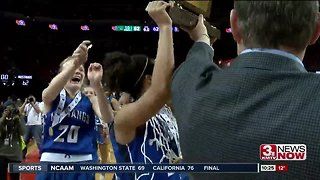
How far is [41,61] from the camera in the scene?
81.9 feet

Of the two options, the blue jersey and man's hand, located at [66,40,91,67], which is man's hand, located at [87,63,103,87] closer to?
man's hand, located at [66,40,91,67]

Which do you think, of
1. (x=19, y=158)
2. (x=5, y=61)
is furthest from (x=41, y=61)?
(x=19, y=158)

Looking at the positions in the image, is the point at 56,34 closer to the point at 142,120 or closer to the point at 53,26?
the point at 53,26

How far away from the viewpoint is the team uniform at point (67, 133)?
3576 millimetres

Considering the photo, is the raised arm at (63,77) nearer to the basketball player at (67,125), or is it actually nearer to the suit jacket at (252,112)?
the basketball player at (67,125)

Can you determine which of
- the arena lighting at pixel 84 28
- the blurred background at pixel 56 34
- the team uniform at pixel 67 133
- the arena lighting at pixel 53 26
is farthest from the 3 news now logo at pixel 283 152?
the arena lighting at pixel 53 26

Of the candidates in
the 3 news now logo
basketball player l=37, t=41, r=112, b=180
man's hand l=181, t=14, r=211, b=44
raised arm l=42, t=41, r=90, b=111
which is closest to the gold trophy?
man's hand l=181, t=14, r=211, b=44

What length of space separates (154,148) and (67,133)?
159cm

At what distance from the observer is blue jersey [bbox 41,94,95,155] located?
3590 millimetres

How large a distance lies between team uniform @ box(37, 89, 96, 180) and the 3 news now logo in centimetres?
279

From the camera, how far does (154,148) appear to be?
2.17 metres

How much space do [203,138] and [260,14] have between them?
24cm

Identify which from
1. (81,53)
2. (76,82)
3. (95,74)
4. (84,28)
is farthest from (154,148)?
(84,28)

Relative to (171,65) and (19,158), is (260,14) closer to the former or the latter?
(171,65)
